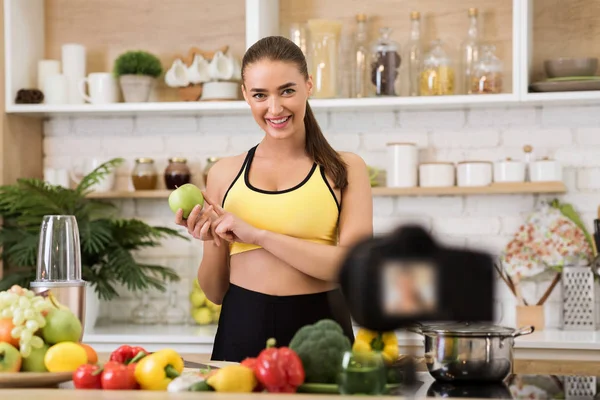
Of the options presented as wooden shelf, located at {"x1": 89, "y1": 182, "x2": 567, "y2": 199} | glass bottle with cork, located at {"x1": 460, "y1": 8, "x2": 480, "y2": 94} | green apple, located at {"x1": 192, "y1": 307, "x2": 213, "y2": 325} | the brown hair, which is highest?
glass bottle with cork, located at {"x1": 460, "y1": 8, "x2": 480, "y2": 94}

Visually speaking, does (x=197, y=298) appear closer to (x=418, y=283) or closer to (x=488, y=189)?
(x=488, y=189)

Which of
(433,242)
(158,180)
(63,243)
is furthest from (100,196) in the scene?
(433,242)

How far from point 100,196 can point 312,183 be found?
5.62 ft

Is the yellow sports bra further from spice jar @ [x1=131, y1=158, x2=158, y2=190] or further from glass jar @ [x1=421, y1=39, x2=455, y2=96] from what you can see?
spice jar @ [x1=131, y1=158, x2=158, y2=190]

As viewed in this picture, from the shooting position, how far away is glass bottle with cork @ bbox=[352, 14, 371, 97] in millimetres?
3447

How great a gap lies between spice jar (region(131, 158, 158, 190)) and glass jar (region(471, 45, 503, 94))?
4.45 feet

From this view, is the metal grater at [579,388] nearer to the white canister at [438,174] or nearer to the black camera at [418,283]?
the black camera at [418,283]

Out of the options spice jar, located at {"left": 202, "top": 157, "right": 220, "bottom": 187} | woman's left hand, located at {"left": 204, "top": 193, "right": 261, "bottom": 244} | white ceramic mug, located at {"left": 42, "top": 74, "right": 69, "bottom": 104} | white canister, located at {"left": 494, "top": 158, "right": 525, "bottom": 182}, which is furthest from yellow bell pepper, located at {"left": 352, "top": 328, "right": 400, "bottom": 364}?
white ceramic mug, located at {"left": 42, "top": 74, "right": 69, "bottom": 104}

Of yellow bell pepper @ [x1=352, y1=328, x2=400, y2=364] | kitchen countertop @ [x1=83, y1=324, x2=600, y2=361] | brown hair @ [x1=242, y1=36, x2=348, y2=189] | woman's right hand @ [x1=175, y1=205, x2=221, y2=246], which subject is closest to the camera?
yellow bell pepper @ [x1=352, y1=328, x2=400, y2=364]

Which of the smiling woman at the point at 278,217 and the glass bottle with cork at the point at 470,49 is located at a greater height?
the glass bottle with cork at the point at 470,49

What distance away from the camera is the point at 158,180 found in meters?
3.77

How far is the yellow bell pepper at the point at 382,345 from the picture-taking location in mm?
1309

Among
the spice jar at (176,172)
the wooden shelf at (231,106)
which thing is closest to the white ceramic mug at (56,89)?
the wooden shelf at (231,106)

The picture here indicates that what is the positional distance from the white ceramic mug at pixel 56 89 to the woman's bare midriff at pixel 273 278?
70.2 inches
